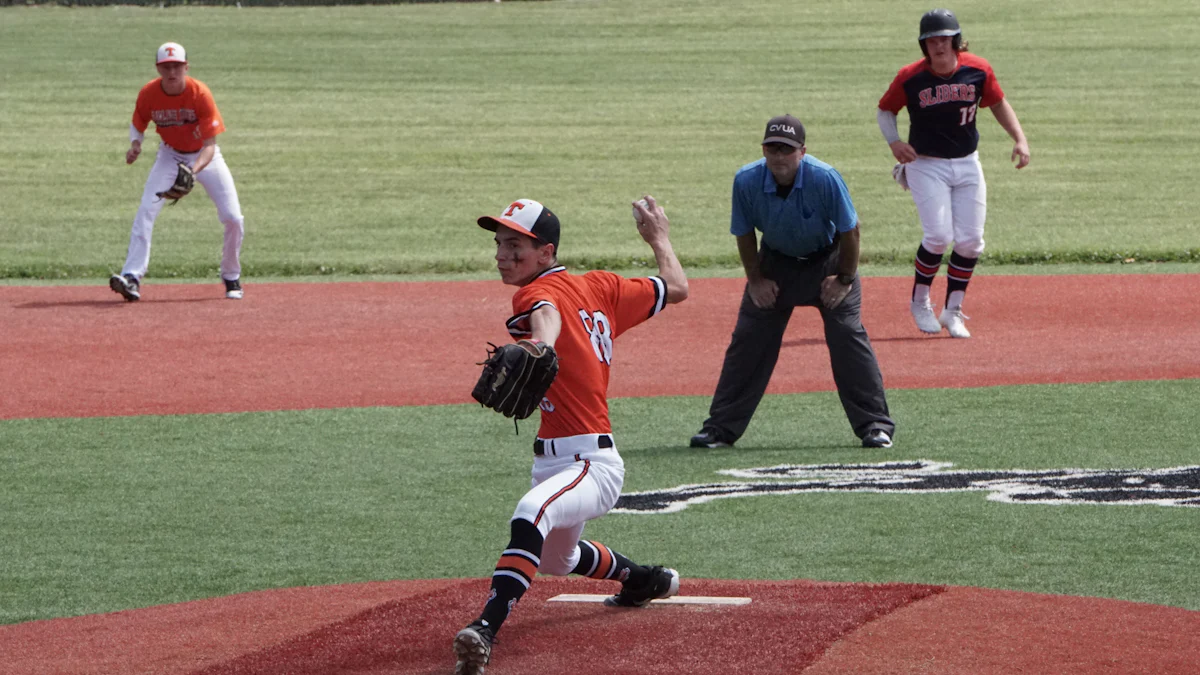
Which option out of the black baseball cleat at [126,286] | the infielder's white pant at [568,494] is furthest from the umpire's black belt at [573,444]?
the black baseball cleat at [126,286]

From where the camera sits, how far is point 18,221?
2322cm

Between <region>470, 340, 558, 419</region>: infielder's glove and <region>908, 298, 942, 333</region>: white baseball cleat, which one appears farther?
<region>908, 298, 942, 333</region>: white baseball cleat

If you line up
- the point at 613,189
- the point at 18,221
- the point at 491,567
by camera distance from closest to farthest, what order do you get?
1. the point at 491,567
2. the point at 18,221
3. the point at 613,189

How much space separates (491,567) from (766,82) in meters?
30.6

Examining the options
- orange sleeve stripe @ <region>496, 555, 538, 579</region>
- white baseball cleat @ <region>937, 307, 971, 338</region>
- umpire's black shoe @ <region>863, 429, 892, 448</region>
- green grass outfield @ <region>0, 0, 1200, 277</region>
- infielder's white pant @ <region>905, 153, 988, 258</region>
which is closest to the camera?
orange sleeve stripe @ <region>496, 555, 538, 579</region>

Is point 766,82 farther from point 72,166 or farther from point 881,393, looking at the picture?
point 881,393

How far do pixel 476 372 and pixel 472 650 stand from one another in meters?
6.54

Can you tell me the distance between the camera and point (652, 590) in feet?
20.0

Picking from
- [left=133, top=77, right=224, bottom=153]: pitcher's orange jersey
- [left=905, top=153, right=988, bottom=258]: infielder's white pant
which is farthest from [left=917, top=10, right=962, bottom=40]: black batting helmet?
[left=133, top=77, right=224, bottom=153]: pitcher's orange jersey

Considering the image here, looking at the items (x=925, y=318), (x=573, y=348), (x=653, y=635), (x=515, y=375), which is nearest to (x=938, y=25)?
(x=925, y=318)

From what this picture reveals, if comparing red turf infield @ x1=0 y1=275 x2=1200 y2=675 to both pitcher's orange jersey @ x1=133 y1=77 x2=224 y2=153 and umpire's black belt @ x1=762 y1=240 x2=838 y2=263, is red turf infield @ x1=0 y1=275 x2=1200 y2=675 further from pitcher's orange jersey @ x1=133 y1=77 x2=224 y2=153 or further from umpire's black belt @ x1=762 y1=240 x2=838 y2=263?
umpire's black belt @ x1=762 y1=240 x2=838 y2=263

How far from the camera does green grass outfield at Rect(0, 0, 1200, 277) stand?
21.6 meters

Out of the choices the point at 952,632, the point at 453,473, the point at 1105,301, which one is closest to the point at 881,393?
→ the point at 453,473

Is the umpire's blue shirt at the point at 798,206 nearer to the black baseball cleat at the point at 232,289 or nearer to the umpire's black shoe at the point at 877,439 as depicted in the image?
the umpire's black shoe at the point at 877,439
